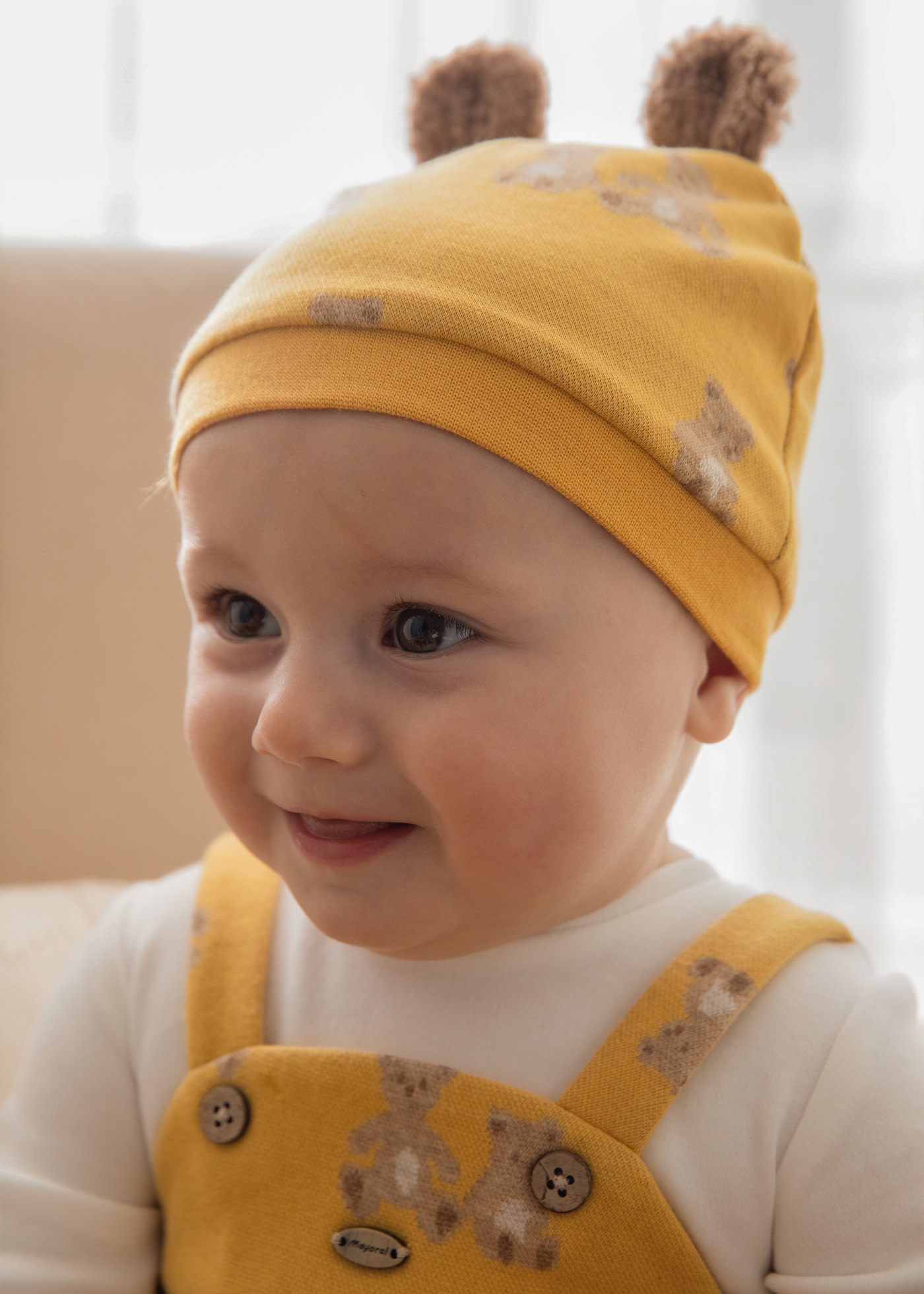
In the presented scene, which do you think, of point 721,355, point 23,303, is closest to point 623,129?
point 23,303

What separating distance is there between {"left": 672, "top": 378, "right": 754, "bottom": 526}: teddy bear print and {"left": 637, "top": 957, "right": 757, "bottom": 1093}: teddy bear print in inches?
9.5

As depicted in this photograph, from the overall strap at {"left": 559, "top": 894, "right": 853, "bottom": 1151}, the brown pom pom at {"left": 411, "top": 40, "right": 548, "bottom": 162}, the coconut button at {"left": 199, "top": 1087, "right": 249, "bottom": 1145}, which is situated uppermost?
the brown pom pom at {"left": 411, "top": 40, "right": 548, "bottom": 162}

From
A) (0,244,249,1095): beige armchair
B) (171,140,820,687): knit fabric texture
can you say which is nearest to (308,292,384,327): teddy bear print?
(171,140,820,687): knit fabric texture

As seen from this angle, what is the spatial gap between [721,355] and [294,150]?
1073 mm

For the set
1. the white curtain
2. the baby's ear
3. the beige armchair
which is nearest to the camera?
the baby's ear

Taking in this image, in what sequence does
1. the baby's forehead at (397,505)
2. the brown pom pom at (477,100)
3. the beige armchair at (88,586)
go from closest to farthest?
1. the baby's forehead at (397,505)
2. the brown pom pom at (477,100)
3. the beige armchair at (88,586)

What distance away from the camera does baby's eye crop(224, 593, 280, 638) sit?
62cm

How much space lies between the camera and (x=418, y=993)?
0.65 meters

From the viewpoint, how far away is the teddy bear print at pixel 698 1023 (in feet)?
1.93

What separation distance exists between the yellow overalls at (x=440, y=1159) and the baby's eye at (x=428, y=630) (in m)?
0.22

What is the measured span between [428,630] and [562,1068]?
0.25 meters

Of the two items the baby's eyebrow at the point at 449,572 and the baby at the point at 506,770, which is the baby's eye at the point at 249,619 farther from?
the baby's eyebrow at the point at 449,572

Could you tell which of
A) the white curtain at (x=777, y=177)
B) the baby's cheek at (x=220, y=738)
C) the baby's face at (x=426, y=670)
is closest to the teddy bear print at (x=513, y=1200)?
the baby's face at (x=426, y=670)

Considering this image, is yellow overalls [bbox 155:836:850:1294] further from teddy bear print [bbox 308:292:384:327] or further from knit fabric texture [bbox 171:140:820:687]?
teddy bear print [bbox 308:292:384:327]
